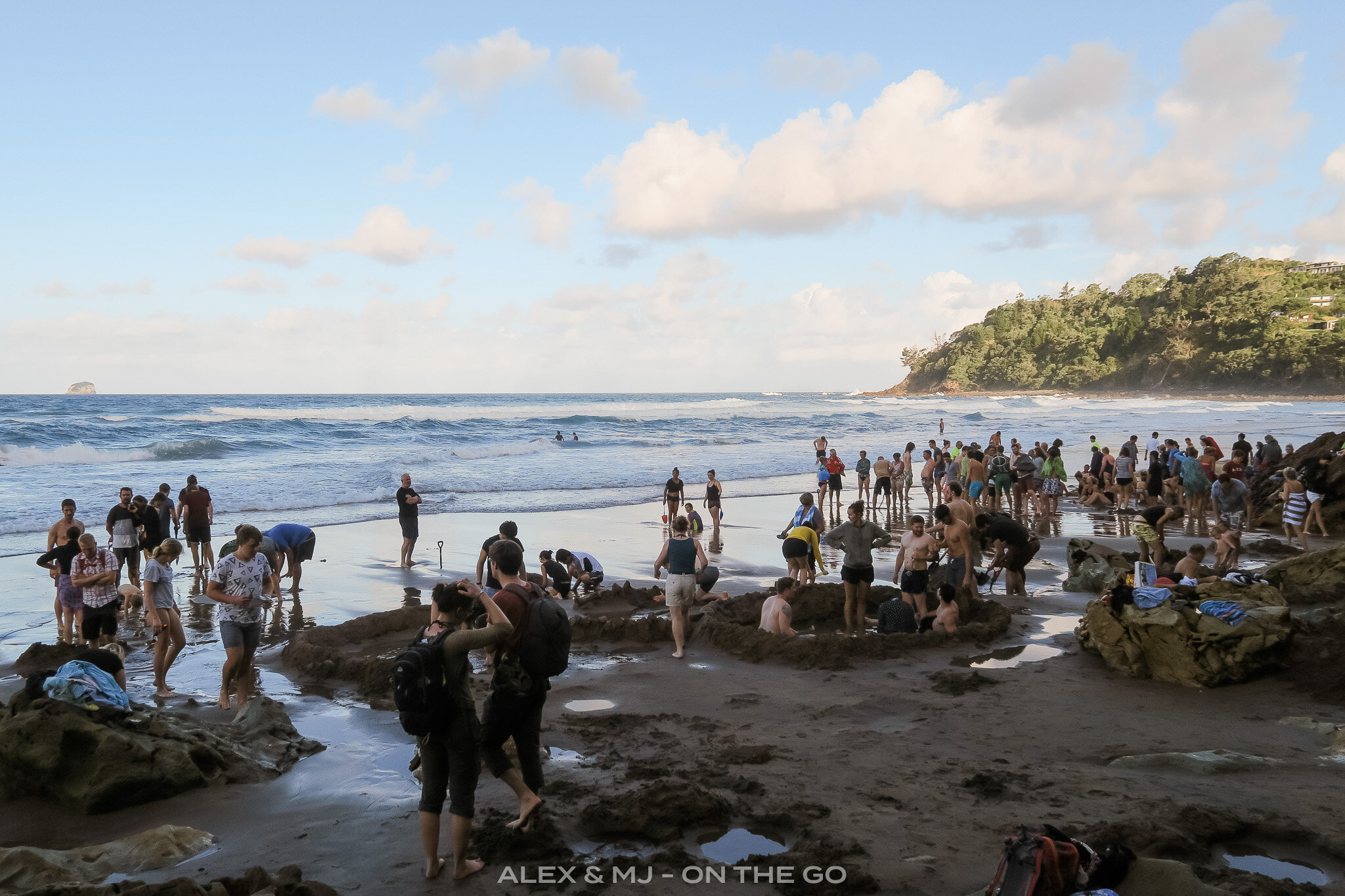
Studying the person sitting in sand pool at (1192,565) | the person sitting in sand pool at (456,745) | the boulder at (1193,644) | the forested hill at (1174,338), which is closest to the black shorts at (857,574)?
the boulder at (1193,644)

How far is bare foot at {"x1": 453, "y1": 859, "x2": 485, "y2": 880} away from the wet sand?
62mm

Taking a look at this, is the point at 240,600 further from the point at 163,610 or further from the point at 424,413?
the point at 424,413

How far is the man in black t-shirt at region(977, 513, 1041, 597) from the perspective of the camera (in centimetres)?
1121

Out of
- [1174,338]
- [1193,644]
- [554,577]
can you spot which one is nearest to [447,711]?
[1193,644]

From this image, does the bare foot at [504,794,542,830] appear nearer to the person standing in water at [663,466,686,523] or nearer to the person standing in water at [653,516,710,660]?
the person standing in water at [653,516,710,660]

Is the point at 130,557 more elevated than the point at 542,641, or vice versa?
the point at 542,641

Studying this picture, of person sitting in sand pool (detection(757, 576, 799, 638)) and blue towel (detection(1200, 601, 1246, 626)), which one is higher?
blue towel (detection(1200, 601, 1246, 626))

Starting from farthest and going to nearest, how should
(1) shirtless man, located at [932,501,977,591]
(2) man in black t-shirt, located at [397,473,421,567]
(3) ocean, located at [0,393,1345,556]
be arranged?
(3) ocean, located at [0,393,1345,556] → (2) man in black t-shirt, located at [397,473,421,567] → (1) shirtless man, located at [932,501,977,591]

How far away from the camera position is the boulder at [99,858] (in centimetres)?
416

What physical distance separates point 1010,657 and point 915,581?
145 cm

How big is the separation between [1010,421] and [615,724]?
5586cm

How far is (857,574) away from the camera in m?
9.95

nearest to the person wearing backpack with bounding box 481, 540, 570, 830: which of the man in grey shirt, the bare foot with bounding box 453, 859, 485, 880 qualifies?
the bare foot with bounding box 453, 859, 485, 880

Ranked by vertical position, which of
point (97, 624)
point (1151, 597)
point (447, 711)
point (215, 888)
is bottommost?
point (215, 888)
